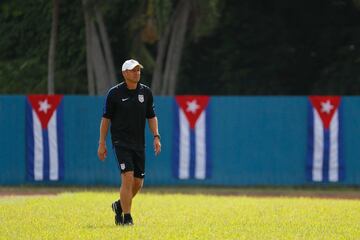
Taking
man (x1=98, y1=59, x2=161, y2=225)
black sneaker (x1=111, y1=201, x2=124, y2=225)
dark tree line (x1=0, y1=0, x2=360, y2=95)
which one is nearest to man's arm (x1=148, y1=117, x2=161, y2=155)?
man (x1=98, y1=59, x2=161, y2=225)

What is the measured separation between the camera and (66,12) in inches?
1123

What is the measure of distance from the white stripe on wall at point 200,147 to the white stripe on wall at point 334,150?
2.84m

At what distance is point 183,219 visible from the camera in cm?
1183

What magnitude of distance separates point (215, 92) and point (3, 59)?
7.63m

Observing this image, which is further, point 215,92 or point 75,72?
point 215,92

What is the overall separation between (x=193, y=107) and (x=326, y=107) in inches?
117

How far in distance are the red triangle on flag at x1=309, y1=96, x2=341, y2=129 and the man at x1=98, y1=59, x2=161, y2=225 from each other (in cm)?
1003

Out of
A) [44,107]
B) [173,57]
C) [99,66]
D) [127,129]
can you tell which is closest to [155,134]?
[127,129]

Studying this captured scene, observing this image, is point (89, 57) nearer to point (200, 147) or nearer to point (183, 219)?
point (200, 147)

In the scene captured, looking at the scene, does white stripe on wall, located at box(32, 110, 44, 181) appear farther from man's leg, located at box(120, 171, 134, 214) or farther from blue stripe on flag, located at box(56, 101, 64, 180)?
man's leg, located at box(120, 171, 134, 214)

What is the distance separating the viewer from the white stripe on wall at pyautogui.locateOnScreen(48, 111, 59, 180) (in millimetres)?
20562

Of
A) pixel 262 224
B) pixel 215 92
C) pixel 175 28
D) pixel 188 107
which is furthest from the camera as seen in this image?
pixel 215 92

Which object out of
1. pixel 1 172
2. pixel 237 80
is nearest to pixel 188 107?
pixel 1 172

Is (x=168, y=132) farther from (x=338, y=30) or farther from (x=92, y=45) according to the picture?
(x=338, y=30)
